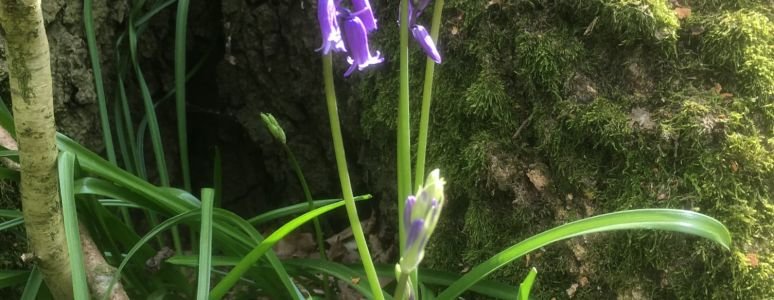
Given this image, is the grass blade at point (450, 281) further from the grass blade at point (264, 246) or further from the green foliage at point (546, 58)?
the green foliage at point (546, 58)

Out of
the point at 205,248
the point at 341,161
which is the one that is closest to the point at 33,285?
the point at 205,248

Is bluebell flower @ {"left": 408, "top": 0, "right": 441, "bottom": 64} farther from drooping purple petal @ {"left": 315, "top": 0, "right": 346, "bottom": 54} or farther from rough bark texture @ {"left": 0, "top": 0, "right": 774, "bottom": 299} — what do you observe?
rough bark texture @ {"left": 0, "top": 0, "right": 774, "bottom": 299}

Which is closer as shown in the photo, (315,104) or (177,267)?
(177,267)

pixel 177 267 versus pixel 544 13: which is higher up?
pixel 544 13

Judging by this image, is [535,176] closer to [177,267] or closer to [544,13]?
[544,13]

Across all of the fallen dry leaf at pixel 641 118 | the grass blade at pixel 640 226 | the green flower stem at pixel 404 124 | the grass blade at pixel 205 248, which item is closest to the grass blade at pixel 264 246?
the grass blade at pixel 205 248

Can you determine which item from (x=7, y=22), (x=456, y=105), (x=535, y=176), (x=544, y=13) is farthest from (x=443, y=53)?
(x=7, y=22)

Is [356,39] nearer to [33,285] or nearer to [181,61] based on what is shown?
[33,285]
